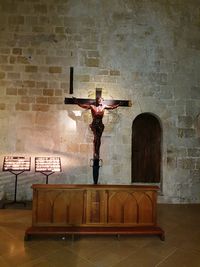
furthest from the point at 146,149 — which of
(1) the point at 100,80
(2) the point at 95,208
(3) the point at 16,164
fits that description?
(3) the point at 16,164

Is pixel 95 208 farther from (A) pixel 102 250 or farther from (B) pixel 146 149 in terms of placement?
(B) pixel 146 149

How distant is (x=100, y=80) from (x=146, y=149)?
2.02 m

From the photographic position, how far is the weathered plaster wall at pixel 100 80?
517 cm

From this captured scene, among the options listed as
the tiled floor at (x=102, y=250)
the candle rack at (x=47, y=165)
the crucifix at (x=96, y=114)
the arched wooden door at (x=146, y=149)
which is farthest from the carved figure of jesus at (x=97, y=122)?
the tiled floor at (x=102, y=250)

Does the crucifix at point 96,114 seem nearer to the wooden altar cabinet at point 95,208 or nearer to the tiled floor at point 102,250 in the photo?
the wooden altar cabinet at point 95,208

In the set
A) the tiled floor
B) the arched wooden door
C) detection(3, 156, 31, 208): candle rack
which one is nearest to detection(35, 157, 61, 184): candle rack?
detection(3, 156, 31, 208): candle rack

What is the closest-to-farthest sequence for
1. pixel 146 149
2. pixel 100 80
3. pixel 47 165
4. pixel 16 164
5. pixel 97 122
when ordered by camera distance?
pixel 97 122 → pixel 47 165 → pixel 16 164 → pixel 100 80 → pixel 146 149

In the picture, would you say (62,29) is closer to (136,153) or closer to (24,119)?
(24,119)

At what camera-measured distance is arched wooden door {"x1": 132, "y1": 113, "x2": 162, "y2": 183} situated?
18.0ft

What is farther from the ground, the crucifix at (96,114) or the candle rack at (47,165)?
the crucifix at (96,114)

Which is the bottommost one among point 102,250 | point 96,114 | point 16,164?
point 102,250

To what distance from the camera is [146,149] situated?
5.55 m

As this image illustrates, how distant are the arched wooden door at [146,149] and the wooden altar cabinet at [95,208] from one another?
2126 mm

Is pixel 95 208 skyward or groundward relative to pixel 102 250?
skyward
